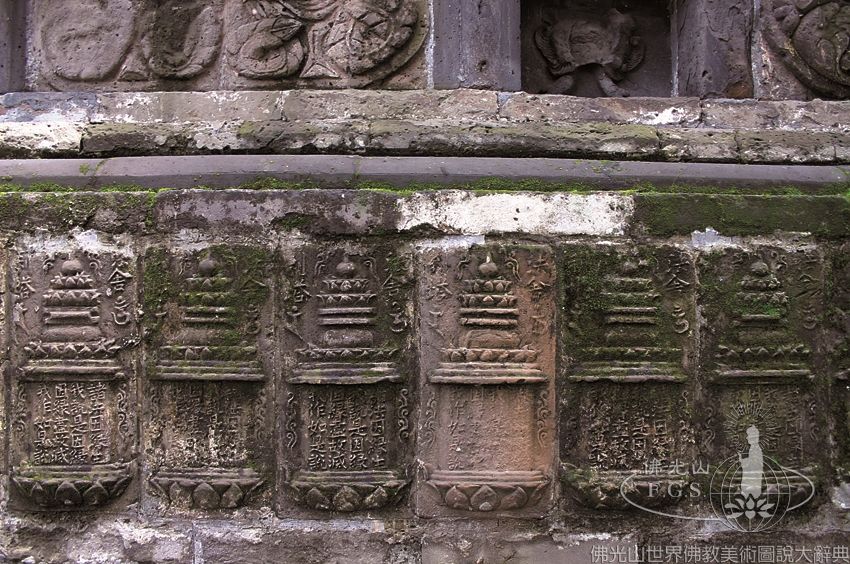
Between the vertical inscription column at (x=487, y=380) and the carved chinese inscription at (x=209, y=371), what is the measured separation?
60 centimetres

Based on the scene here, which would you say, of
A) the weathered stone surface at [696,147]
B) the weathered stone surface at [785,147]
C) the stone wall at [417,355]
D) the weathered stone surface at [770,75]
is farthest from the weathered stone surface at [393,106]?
the weathered stone surface at [770,75]

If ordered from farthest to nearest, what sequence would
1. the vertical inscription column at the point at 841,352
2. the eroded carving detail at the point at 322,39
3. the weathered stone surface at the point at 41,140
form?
the eroded carving detail at the point at 322,39
the weathered stone surface at the point at 41,140
the vertical inscription column at the point at 841,352

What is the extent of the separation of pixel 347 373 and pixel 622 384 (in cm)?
100

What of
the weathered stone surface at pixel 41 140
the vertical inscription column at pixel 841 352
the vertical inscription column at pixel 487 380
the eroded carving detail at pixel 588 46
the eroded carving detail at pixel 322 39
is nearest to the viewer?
the vertical inscription column at pixel 487 380

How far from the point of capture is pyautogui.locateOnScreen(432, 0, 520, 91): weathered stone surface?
288 cm

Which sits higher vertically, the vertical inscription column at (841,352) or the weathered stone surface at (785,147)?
the weathered stone surface at (785,147)

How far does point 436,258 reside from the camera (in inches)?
103

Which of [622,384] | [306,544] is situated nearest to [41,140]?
[306,544]

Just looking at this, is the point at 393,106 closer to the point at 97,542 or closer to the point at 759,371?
the point at 759,371

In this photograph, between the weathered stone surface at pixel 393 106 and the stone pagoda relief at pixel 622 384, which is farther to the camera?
the weathered stone surface at pixel 393 106

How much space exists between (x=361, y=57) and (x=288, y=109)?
385 millimetres

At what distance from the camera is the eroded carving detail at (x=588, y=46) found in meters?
3.12

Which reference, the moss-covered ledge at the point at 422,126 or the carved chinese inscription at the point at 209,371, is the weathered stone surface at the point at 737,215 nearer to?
the moss-covered ledge at the point at 422,126

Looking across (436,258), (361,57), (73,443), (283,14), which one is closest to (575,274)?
(436,258)
